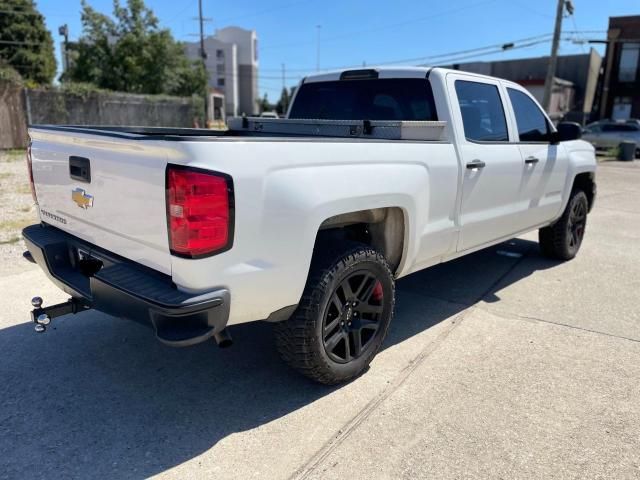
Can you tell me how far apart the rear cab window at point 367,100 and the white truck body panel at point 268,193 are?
16 centimetres

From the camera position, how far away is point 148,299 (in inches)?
92.9

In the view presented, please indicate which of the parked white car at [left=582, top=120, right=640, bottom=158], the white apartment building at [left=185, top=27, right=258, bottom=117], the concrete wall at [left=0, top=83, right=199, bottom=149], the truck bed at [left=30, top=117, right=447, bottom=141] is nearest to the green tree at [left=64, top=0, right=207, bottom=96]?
the concrete wall at [left=0, top=83, right=199, bottom=149]

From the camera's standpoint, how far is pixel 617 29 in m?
37.2

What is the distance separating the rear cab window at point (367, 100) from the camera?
4.03 metres

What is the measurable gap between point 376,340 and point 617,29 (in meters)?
42.7

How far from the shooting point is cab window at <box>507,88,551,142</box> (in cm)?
479

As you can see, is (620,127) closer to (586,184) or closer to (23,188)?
(586,184)

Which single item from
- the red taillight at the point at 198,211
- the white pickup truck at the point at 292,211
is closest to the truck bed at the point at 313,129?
the white pickup truck at the point at 292,211

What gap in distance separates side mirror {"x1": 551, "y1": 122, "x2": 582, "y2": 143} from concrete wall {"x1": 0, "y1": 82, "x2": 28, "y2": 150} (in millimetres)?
17341

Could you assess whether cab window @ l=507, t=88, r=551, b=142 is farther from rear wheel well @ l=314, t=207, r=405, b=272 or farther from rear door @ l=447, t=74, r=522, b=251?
rear wheel well @ l=314, t=207, r=405, b=272

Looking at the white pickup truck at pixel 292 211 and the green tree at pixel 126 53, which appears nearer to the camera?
the white pickup truck at pixel 292 211

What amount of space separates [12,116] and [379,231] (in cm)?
1787

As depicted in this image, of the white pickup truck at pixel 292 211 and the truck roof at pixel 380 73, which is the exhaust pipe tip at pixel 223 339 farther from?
the truck roof at pixel 380 73

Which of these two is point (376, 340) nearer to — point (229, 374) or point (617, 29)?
point (229, 374)
